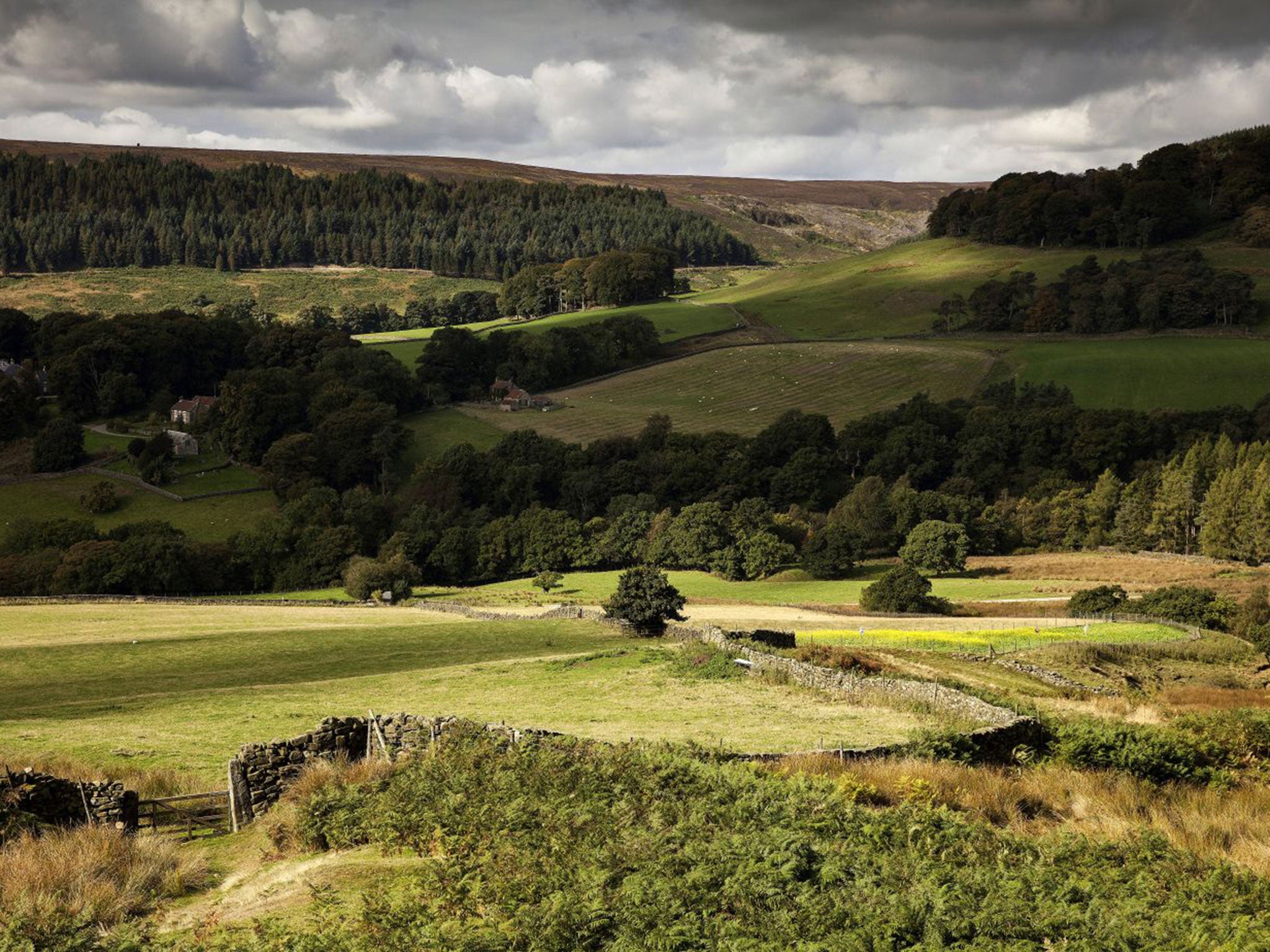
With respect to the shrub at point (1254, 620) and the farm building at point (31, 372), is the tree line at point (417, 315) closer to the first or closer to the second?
the farm building at point (31, 372)

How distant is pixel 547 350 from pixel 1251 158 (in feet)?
389

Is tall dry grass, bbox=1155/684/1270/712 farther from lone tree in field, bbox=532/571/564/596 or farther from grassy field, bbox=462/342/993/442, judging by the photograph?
grassy field, bbox=462/342/993/442

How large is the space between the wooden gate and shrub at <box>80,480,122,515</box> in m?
91.9

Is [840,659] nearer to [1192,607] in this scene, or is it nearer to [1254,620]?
[1254,620]

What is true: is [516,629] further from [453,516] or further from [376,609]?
[453,516]

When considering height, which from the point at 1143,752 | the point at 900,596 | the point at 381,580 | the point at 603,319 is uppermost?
the point at 603,319

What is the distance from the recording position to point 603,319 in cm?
16838

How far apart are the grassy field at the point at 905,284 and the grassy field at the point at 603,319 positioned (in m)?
7.96

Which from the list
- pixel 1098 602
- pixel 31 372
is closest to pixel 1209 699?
pixel 1098 602

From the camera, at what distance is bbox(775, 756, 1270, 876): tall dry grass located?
51.4 feet

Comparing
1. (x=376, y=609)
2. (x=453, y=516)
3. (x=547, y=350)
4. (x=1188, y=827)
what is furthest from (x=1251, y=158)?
(x=1188, y=827)

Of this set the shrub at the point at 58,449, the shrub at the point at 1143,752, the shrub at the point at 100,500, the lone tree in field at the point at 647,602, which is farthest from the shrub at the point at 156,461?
the shrub at the point at 1143,752

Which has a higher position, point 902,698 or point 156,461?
point 902,698

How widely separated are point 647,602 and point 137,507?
238 feet
